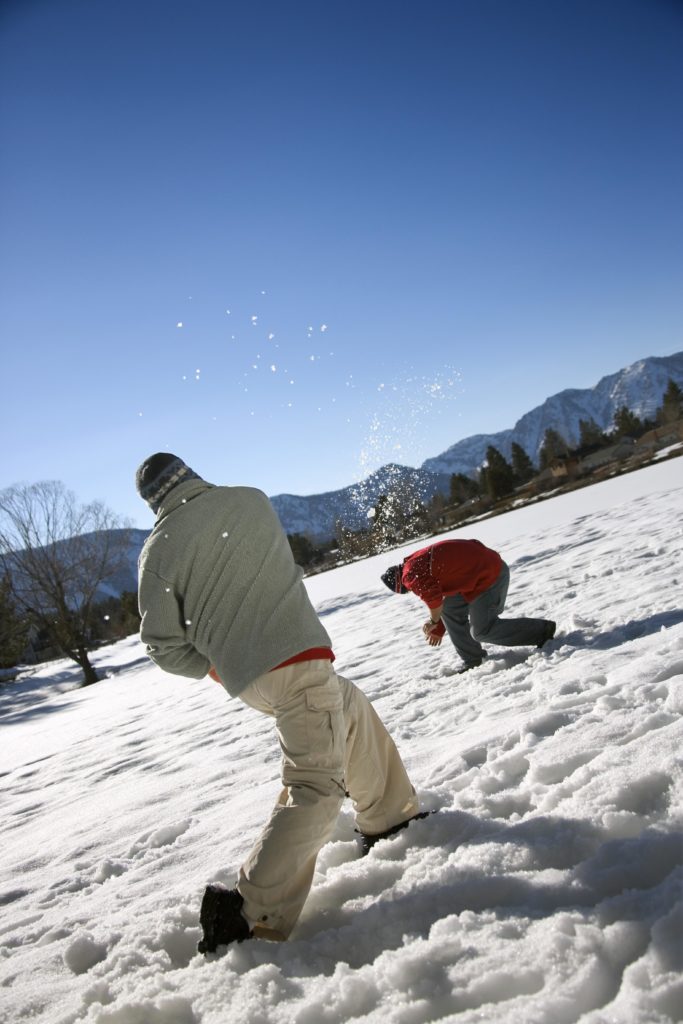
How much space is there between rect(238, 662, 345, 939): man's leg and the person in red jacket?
220cm

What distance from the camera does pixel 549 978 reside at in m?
1.40

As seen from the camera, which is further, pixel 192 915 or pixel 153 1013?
pixel 192 915

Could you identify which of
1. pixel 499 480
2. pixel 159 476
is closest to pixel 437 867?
pixel 159 476

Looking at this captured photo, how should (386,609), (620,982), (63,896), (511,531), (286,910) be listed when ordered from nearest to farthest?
1. (620,982)
2. (286,910)
3. (63,896)
4. (386,609)
5. (511,531)

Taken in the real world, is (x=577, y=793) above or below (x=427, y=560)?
below

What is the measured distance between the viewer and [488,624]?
4.44 meters

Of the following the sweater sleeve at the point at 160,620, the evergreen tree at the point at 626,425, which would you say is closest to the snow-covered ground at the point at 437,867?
the sweater sleeve at the point at 160,620

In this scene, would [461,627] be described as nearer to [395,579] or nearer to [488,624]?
[488,624]

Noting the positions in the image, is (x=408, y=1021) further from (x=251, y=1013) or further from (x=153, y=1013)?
(x=153, y=1013)

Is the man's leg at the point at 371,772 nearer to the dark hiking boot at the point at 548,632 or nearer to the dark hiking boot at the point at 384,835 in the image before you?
the dark hiking boot at the point at 384,835

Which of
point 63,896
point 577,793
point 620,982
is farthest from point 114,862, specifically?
point 620,982

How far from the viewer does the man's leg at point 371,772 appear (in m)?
2.34

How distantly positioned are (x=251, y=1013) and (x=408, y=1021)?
0.45m

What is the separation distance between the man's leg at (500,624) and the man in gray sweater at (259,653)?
221 cm
